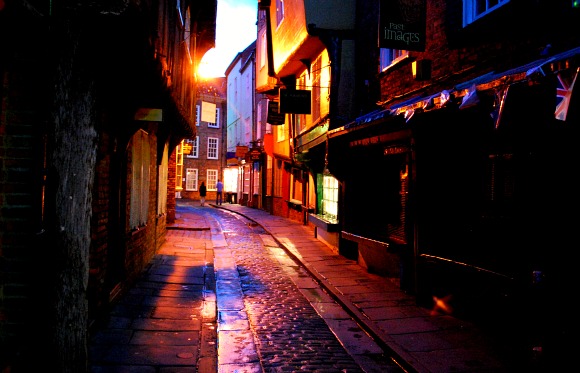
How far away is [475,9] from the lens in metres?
7.12

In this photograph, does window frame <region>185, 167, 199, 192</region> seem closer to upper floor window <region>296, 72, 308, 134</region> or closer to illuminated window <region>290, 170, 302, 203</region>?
illuminated window <region>290, 170, 302, 203</region>

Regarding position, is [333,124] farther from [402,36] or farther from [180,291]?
[180,291]

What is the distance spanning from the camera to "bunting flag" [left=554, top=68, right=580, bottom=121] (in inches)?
146

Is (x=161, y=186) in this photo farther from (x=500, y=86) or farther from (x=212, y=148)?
(x=212, y=148)

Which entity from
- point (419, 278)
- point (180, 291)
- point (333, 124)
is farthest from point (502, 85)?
point (333, 124)

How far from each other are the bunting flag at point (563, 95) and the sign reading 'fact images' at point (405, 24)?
4.04 m

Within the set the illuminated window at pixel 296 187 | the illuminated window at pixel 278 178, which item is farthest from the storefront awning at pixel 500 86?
the illuminated window at pixel 278 178

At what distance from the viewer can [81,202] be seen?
2.94m

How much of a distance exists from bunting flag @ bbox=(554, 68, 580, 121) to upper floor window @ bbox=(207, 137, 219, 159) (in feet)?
135

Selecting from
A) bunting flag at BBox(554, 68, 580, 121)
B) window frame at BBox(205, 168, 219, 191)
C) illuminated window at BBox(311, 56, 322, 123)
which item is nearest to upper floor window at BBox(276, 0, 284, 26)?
illuminated window at BBox(311, 56, 322, 123)

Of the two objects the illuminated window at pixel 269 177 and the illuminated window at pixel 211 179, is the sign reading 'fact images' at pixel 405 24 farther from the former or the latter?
the illuminated window at pixel 211 179

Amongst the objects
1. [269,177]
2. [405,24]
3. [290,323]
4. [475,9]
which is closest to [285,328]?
[290,323]

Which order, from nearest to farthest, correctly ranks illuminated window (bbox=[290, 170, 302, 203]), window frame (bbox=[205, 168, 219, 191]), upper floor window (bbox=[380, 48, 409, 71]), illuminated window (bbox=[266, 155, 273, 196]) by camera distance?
upper floor window (bbox=[380, 48, 409, 71]), illuminated window (bbox=[290, 170, 302, 203]), illuminated window (bbox=[266, 155, 273, 196]), window frame (bbox=[205, 168, 219, 191])

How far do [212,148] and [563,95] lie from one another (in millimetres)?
41559
